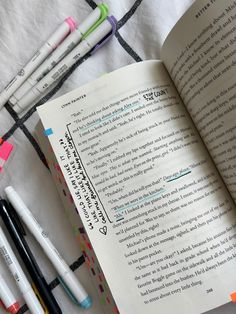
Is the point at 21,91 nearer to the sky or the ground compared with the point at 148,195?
nearer to the sky

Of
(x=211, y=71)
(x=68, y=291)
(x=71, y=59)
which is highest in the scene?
(x=71, y=59)

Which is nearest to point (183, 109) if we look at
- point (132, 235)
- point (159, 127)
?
point (159, 127)

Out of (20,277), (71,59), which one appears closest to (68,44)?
(71,59)

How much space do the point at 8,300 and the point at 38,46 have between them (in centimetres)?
29

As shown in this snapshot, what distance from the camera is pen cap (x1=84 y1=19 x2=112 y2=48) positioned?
50 cm

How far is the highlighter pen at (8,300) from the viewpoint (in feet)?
1.61

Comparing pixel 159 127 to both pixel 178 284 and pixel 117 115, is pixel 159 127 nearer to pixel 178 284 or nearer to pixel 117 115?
pixel 117 115

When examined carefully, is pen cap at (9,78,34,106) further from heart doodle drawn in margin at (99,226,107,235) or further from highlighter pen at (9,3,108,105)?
heart doodle drawn in margin at (99,226,107,235)

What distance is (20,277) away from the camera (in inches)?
19.3

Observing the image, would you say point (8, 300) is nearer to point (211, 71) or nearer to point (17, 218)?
point (17, 218)

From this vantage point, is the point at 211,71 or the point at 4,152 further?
the point at 4,152

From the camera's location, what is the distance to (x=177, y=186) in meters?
0.44

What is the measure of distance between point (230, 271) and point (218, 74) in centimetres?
19

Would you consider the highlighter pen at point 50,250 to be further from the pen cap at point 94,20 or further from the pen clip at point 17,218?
the pen cap at point 94,20
